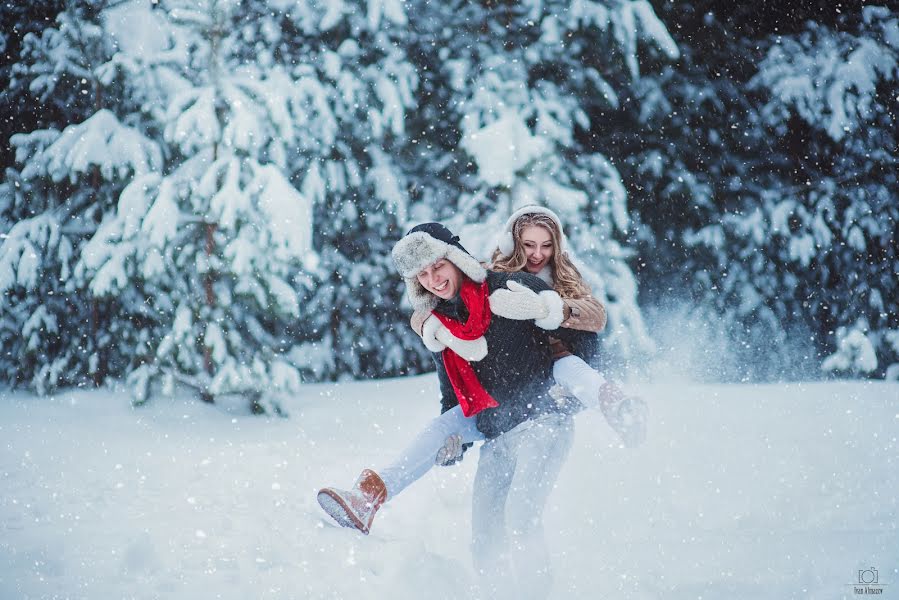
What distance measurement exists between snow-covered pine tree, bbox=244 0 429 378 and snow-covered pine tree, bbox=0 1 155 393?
→ 174cm

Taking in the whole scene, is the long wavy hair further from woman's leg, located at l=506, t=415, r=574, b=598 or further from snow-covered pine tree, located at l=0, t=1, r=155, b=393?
snow-covered pine tree, located at l=0, t=1, r=155, b=393

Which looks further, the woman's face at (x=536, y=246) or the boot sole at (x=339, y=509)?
the woman's face at (x=536, y=246)

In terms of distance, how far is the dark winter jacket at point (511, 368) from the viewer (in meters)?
3.23

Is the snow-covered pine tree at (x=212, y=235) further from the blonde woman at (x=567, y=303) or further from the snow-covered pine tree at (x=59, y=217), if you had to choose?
the blonde woman at (x=567, y=303)

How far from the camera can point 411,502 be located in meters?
4.70

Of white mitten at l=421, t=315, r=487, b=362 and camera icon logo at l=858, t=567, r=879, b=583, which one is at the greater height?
white mitten at l=421, t=315, r=487, b=362

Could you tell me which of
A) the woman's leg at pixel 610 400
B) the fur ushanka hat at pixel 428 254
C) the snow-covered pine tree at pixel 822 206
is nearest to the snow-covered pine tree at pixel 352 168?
the fur ushanka hat at pixel 428 254

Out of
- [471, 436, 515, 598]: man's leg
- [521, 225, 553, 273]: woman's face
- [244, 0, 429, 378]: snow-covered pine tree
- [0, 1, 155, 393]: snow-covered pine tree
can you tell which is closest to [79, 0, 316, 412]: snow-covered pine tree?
[0, 1, 155, 393]: snow-covered pine tree

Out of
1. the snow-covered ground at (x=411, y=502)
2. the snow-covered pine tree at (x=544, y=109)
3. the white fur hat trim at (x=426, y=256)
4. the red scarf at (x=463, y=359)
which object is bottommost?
the snow-covered ground at (x=411, y=502)

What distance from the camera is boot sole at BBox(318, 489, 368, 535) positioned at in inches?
120

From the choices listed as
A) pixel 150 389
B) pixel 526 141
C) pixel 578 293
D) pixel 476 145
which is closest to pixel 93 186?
pixel 150 389

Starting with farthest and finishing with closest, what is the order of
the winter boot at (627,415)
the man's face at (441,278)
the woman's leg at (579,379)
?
the man's face at (441,278) < the woman's leg at (579,379) < the winter boot at (627,415)

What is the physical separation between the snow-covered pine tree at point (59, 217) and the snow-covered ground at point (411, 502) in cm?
46

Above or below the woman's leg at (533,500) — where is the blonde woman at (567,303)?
above
